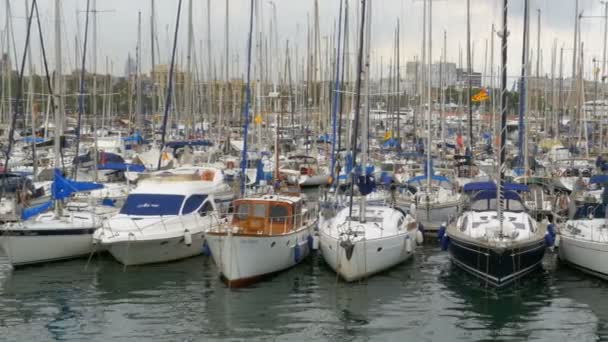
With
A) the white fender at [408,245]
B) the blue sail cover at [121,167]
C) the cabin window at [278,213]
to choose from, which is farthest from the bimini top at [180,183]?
the blue sail cover at [121,167]

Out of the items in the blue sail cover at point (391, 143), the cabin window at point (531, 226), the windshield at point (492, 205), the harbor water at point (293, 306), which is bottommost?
the harbor water at point (293, 306)

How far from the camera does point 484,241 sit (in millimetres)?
23781

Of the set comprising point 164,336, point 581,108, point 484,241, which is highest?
point 581,108

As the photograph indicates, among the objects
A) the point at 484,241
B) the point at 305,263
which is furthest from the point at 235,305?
the point at 484,241

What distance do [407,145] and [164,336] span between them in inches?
1667

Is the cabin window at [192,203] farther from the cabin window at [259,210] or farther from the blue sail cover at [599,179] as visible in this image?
the blue sail cover at [599,179]

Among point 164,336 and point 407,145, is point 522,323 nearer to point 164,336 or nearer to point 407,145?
point 164,336

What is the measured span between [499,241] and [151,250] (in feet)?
36.5

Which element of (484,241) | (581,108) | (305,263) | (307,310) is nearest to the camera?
(307,310)

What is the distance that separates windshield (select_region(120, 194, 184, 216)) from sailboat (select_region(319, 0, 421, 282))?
506cm

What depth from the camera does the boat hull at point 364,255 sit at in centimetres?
2434

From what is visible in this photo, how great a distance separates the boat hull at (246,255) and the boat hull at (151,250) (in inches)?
111

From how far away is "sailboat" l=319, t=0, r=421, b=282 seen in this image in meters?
24.4

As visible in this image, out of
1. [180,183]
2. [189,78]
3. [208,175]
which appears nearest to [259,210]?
[180,183]
